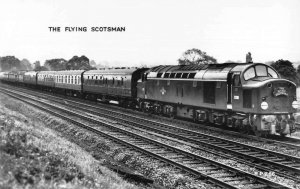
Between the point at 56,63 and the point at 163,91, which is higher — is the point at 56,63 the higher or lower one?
the higher one

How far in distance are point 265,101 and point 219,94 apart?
2999mm

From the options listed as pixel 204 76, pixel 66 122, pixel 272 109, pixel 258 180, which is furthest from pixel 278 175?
pixel 66 122

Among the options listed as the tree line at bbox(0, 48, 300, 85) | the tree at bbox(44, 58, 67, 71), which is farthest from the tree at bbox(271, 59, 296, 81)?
the tree at bbox(44, 58, 67, 71)

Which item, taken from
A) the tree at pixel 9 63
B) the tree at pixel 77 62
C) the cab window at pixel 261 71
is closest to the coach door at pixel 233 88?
the cab window at pixel 261 71

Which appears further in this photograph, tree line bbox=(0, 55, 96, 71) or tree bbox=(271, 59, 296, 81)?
tree line bbox=(0, 55, 96, 71)

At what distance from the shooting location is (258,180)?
10.8 meters

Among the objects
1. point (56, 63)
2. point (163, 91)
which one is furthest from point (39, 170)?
point (56, 63)

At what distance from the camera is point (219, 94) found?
19656 millimetres

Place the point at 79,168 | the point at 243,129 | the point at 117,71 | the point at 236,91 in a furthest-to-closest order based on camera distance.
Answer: the point at 117,71, the point at 243,129, the point at 236,91, the point at 79,168

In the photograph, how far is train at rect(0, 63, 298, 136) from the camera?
57.0 ft

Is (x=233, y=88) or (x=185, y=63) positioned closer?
(x=233, y=88)

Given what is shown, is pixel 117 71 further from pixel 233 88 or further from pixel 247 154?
pixel 247 154

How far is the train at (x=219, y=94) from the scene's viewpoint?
17.4 metres

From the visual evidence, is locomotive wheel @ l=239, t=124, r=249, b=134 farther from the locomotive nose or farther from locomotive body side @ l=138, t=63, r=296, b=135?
the locomotive nose
